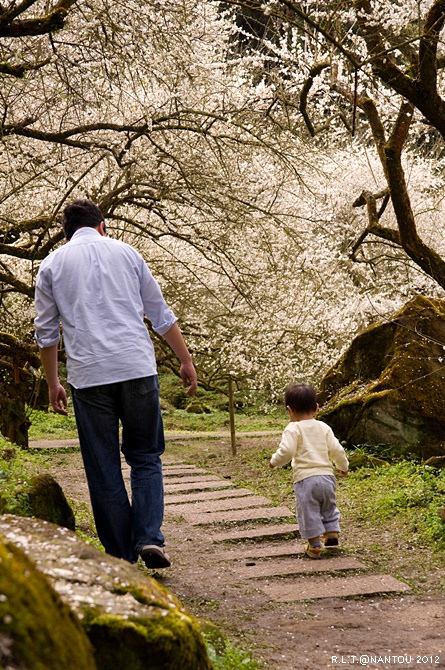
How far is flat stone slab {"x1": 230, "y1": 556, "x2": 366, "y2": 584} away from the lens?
4.48m

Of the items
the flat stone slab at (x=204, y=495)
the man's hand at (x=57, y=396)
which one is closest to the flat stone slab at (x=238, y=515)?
the flat stone slab at (x=204, y=495)

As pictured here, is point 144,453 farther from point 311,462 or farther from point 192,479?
point 192,479

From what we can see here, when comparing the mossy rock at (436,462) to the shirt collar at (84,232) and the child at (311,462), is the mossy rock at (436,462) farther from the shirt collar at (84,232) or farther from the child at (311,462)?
the shirt collar at (84,232)

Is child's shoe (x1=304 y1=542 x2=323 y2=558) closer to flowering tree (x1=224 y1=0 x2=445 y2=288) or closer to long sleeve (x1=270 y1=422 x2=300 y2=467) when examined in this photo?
long sleeve (x1=270 y1=422 x2=300 y2=467)

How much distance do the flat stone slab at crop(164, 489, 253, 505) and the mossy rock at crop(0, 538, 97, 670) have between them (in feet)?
18.2

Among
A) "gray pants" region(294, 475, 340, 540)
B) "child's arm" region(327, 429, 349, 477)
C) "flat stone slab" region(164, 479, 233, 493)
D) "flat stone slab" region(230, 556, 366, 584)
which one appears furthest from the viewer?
"flat stone slab" region(164, 479, 233, 493)

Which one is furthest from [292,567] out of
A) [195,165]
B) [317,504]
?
[195,165]

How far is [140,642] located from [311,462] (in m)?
3.47

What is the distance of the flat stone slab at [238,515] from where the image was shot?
602 cm

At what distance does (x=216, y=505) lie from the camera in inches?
264

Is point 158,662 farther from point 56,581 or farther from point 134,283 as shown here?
point 134,283

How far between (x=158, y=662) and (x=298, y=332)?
39.2 ft

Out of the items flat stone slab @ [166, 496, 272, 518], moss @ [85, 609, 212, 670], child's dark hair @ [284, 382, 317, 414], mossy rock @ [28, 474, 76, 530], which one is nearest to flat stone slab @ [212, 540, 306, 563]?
child's dark hair @ [284, 382, 317, 414]

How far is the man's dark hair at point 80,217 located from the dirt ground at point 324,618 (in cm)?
195
